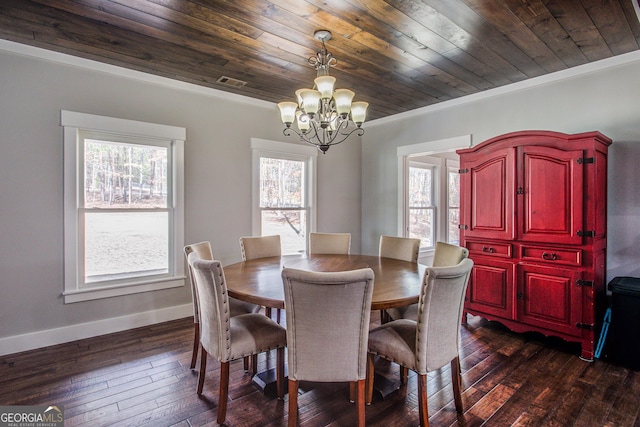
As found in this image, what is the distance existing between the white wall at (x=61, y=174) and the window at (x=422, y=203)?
2.54 meters

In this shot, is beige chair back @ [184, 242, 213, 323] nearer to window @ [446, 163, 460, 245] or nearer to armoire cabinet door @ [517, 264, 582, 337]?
armoire cabinet door @ [517, 264, 582, 337]

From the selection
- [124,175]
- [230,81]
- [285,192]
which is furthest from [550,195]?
[124,175]

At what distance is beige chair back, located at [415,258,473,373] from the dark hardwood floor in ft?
1.44

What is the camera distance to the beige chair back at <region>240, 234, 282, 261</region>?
3.32 m

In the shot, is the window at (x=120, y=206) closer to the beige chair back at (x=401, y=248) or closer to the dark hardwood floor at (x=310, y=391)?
the dark hardwood floor at (x=310, y=391)

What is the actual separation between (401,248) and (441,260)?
56cm

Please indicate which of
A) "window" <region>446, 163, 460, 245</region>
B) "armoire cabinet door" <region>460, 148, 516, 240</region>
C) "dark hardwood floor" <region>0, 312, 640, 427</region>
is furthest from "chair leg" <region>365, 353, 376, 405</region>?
"window" <region>446, 163, 460, 245</region>

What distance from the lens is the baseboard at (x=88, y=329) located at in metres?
2.84

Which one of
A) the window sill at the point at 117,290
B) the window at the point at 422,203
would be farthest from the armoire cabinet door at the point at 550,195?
the window sill at the point at 117,290

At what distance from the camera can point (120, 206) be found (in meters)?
3.33

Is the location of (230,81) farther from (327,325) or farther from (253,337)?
(327,325)

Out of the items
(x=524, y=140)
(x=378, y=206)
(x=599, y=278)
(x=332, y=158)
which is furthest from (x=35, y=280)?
(x=599, y=278)

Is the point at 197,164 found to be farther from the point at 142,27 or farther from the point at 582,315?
the point at 582,315

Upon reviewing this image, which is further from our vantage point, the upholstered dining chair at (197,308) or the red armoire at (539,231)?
the red armoire at (539,231)
